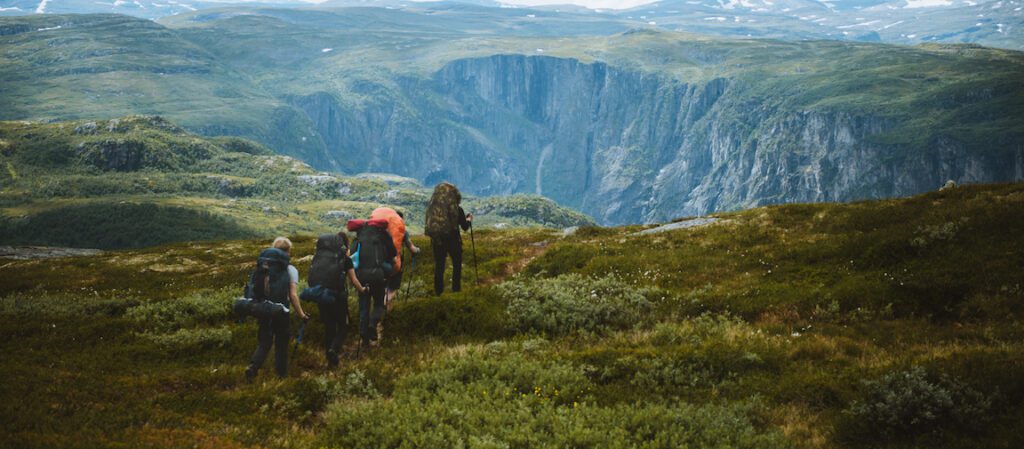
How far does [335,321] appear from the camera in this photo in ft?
52.4

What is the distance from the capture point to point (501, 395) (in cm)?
1228

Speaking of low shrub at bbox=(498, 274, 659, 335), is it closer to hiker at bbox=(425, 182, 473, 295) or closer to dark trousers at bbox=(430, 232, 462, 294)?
dark trousers at bbox=(430, 232, 462, 294)

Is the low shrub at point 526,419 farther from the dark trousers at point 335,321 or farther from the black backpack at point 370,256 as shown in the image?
the black backpack at point 370,256

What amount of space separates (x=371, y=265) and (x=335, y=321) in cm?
179

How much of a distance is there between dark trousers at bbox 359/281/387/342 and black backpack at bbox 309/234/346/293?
1.27 meters

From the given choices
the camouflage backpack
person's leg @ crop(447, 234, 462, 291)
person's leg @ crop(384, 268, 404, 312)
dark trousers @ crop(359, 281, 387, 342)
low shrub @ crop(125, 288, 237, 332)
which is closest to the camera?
dark trousers @ crop(359, 281, 387, 342)

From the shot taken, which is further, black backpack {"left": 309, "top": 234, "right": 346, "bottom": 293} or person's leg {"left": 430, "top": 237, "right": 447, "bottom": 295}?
person's leg {"left": 430, "top": 237, "right": 447, "bottom": 295}

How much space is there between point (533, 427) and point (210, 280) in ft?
90.7

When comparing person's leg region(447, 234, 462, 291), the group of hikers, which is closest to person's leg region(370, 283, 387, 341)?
the group of hikers

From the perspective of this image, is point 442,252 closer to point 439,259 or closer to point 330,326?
point 439,259

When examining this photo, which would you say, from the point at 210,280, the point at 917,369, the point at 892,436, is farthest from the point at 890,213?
the point at 210,280

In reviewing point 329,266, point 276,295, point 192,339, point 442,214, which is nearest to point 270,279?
point 276,295

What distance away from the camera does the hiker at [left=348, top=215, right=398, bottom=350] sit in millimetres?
16766

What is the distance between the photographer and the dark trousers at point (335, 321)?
15.8 m
